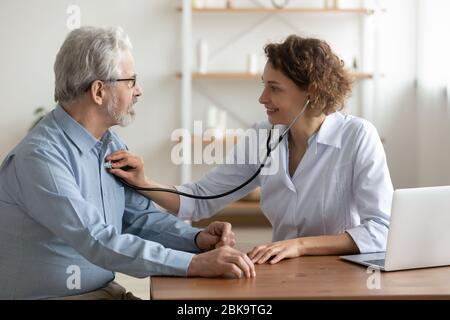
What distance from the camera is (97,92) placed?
2.10m

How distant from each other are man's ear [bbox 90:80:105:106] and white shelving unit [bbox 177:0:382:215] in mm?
3235

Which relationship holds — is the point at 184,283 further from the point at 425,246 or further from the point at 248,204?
the point at 248,204

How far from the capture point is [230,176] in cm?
258

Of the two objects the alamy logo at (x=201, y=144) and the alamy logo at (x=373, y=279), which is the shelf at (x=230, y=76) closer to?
the alamy logo at (x=201, y=144)

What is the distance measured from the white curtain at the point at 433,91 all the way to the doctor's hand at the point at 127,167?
297 cm

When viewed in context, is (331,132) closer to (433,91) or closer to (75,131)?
(75,131)

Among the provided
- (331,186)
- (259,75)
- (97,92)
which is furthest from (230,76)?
(97,92)

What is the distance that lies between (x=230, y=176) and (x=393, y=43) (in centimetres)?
335

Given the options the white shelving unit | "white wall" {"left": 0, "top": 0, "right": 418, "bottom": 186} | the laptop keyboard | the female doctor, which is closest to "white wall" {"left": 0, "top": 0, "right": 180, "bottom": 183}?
"white wall" {"left": 0, "top": 0, "right": 418, "bottom": 186}

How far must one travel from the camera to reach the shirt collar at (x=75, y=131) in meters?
2.01

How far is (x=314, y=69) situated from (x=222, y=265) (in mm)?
854

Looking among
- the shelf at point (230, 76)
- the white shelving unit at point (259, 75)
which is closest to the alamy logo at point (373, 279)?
the white shelving unit at point (259, 75)
